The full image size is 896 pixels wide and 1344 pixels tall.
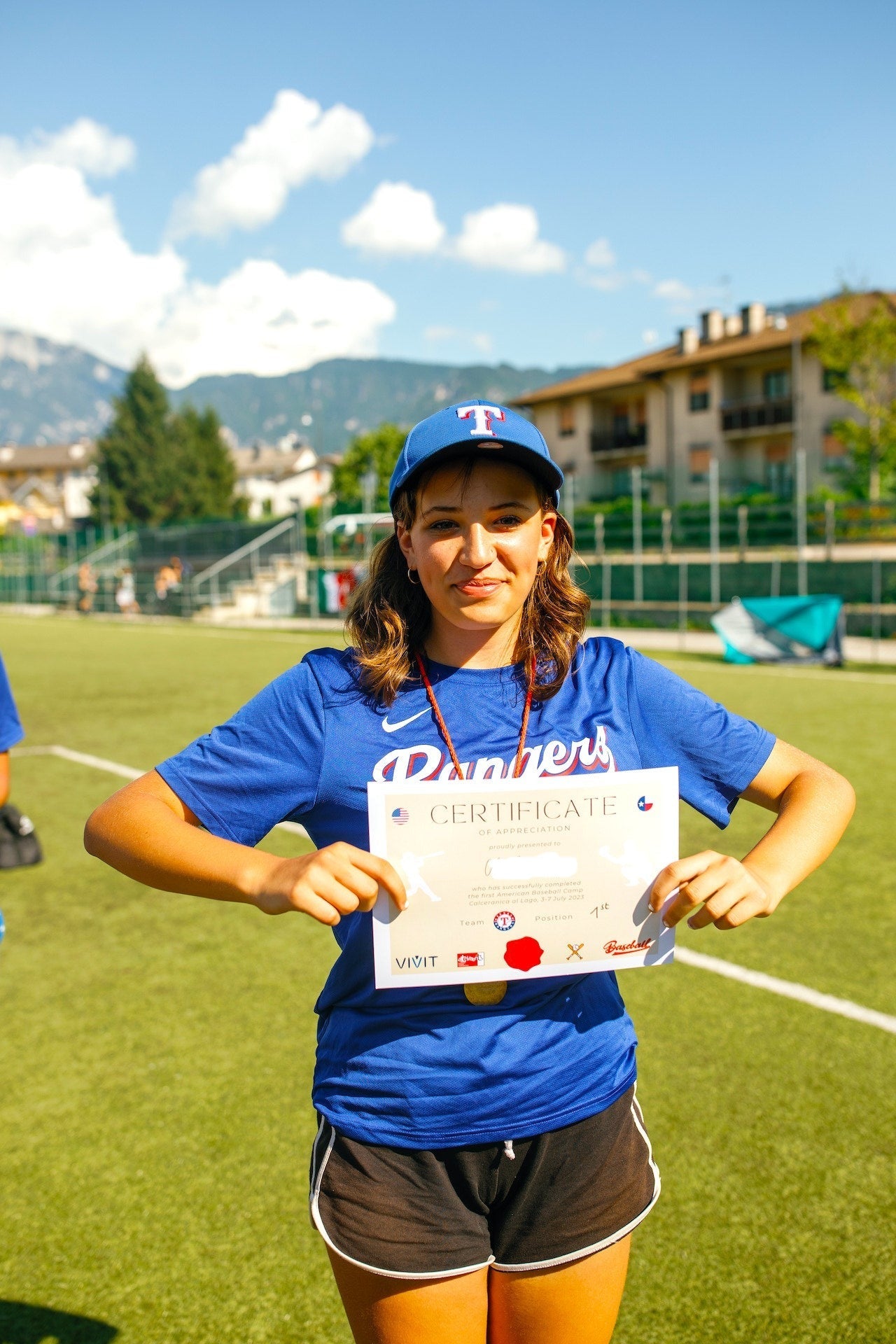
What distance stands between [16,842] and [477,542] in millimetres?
6305

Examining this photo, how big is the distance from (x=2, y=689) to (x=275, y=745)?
79.5 inches

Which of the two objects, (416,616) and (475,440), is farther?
(416,616)

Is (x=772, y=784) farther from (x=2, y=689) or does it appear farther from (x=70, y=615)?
(x=70, y=615)

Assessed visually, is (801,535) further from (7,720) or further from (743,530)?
(7,720)

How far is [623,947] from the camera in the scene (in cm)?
175

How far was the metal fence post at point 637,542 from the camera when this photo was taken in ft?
86.9

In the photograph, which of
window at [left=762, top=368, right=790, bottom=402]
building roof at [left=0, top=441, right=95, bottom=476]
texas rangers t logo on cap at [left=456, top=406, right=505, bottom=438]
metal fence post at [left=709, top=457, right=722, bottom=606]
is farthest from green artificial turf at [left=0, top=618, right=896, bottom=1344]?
building roof at [left=0, top=441, right=95, bottom=476]

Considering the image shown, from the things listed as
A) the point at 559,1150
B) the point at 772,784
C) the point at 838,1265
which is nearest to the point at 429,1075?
the point at 559,1150

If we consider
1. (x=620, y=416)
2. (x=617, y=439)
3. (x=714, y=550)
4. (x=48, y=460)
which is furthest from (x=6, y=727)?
(x=48, y=460)

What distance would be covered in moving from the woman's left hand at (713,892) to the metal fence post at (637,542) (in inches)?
970

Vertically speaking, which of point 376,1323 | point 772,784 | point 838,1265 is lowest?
point 838,1265

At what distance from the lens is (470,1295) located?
1825 millimetres

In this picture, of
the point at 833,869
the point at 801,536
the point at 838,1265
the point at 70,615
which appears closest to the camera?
the point at 838,1265

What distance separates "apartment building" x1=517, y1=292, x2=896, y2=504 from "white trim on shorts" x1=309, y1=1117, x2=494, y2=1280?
138ft
